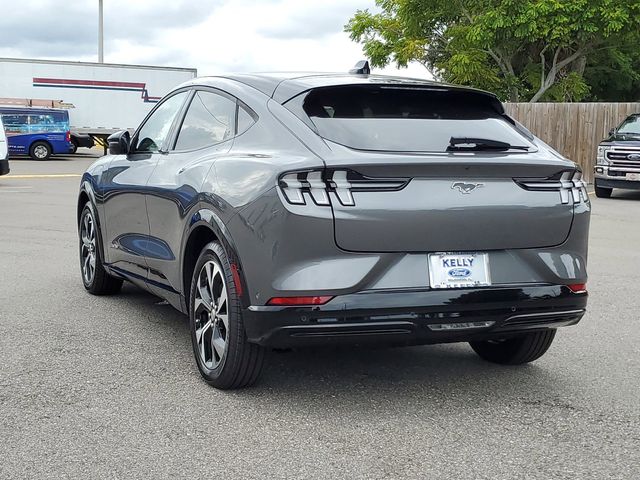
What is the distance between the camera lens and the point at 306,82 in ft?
15.8

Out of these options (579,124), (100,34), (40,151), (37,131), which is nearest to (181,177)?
(579,124)

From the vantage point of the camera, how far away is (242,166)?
179 inches

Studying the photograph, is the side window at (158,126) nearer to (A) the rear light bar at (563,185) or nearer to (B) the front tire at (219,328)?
(B) the front tire at (219,328)

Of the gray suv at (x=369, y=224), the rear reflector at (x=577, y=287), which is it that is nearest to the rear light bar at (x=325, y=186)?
the gray suv at (x=369, y=224)

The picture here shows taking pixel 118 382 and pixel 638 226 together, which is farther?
pixel 638 226

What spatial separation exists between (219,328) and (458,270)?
1282mm

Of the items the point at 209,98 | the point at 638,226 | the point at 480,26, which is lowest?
the point at 638,226

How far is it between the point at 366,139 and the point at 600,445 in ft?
5.66

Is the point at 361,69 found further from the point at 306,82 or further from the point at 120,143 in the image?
the point at 120,143

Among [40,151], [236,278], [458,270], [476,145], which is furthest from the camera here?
[40,151]

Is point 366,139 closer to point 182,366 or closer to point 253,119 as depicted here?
point 253,119

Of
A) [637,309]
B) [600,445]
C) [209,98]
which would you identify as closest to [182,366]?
[209,98]

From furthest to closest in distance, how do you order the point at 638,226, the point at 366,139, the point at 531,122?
the point at 531,122
the point at 638,226
the point at 366,139

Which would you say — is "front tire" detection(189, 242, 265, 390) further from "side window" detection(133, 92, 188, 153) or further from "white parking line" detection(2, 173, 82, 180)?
"white parking line" detection(2, 173, 82, 180)
